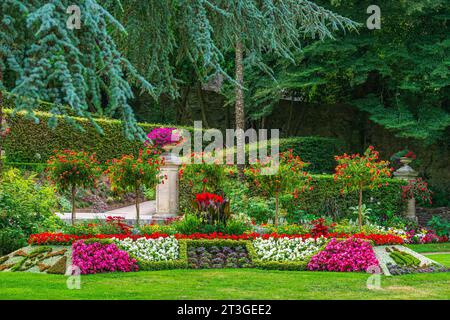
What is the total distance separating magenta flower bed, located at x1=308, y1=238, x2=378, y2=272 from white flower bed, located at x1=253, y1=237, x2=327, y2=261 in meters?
0.30

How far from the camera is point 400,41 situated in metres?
22.7

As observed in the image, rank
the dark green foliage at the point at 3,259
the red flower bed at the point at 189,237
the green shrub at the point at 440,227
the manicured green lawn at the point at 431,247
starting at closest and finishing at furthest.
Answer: the dark green foliage at the point at 3,259
the red flower bed at the point at 189,237
the manicured green lawn at the point at 431,247
the green shrub at the point at 440,227

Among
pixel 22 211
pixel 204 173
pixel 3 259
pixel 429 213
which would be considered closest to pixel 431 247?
pixel 429 213

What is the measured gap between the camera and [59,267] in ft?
35.6

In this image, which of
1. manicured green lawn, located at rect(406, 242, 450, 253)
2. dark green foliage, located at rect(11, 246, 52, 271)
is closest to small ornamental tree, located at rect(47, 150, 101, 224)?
dark green foliage, located at rect(11, 246, 52, 271)

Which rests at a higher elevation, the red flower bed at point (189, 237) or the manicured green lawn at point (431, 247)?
the red flower bed at point (189, 237)

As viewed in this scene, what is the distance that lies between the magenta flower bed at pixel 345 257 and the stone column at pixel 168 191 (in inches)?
250

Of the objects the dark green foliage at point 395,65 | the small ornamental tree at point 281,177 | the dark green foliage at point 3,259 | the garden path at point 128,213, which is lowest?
the dark green foliage at point 3,259

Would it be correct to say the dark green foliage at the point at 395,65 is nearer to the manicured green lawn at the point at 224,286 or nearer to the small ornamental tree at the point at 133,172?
the small ornamental tree at the point at 133,172

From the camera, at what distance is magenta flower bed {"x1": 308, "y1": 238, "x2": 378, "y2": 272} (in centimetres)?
1148

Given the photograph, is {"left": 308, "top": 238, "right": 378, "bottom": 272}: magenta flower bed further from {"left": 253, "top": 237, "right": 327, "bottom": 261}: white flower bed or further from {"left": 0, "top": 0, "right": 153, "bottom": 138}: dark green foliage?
{"left": 0, "top": 0, "right": 153, "bottom": 138}: dark green foliage

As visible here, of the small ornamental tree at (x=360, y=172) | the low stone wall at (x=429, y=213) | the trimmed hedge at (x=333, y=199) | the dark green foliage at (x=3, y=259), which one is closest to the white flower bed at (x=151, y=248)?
the dark green foliage at (x=3, y=259)

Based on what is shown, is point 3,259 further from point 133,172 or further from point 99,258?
point 133,172

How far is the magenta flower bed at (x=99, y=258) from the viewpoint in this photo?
1084cm
